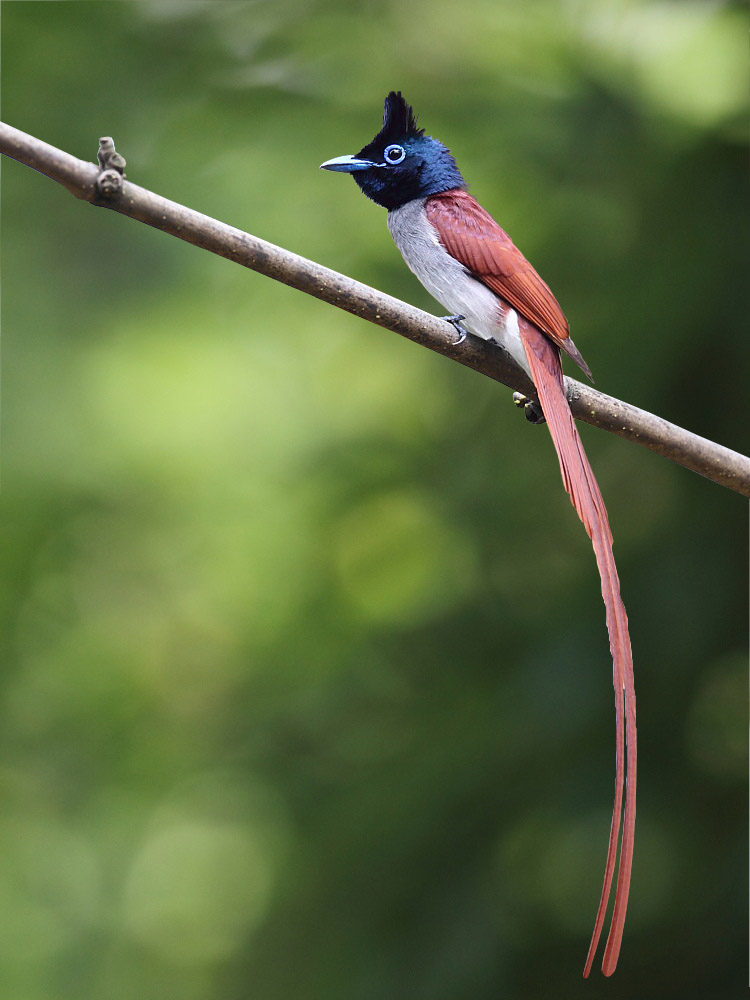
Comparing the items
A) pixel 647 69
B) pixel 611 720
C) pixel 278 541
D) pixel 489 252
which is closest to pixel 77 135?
pixel 278 541

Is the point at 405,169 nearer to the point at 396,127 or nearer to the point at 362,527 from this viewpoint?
the point at 396,127

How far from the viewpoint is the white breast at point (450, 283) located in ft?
5.33

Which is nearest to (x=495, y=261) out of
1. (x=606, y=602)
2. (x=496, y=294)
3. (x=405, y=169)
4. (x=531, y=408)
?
(x=496, y=294)

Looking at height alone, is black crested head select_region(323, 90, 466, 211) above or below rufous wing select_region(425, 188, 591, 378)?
above

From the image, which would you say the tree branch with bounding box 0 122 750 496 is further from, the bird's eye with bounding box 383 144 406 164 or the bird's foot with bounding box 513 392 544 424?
the bird's eye with bounding box 383 144 406 164

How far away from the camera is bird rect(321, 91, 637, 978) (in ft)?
3.59

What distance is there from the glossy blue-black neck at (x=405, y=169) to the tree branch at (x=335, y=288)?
1.55 feet

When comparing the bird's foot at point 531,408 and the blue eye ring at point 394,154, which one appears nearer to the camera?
the bird's foot at point 531,408

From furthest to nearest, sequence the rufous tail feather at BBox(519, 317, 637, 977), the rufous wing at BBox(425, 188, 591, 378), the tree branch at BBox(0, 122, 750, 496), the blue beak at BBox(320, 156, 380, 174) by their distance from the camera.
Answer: the blue beak at BBox(320, 156, 380, 174) < the rufous wing at BBox(425, 188, 591, 378) < the tree branch at BBox(0, 122, 750, 496) < the rufous tail feather at BBox(519, 317, 637, 977)

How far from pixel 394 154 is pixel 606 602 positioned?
113 cm

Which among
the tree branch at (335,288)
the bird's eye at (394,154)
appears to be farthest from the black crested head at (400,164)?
the tree branch at (335,288)

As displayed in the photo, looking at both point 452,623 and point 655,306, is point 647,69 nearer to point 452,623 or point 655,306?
point 655,306

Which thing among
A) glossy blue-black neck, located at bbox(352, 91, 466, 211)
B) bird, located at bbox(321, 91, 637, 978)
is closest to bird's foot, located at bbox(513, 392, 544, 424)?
bird, located at bbox(321, 91, 637, 978)

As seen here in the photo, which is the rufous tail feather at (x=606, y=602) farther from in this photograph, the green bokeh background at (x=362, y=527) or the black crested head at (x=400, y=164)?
the green bokeh background at (x=362, y=527)
